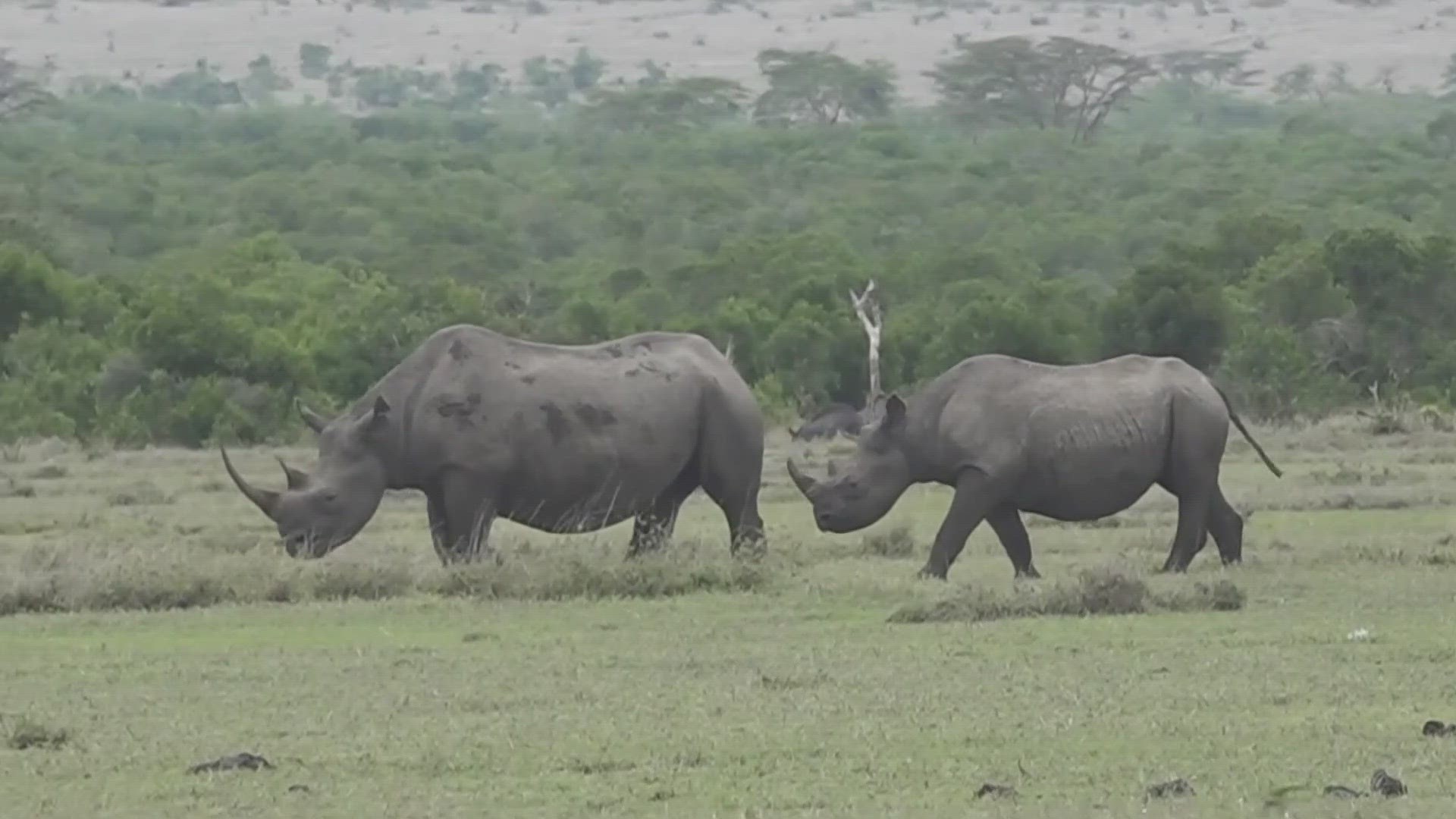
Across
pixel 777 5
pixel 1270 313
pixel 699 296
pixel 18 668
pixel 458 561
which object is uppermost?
pixel 18 668

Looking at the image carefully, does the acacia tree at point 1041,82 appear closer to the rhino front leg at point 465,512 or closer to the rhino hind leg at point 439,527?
the rhino hind leg at point 439,527

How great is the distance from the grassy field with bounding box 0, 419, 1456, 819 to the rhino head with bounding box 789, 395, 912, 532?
1.19 feet

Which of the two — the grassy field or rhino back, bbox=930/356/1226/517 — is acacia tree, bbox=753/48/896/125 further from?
rhino back, bbox=930/356/1226/517

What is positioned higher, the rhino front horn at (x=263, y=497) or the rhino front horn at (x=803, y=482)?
the rhino front horn at (x=263, y=497)

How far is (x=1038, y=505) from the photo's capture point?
16.5 metres

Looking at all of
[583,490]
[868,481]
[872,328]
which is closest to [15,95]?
[872,328]

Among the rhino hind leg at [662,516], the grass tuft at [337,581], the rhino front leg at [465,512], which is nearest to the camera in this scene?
the grass tuft at [337,581]

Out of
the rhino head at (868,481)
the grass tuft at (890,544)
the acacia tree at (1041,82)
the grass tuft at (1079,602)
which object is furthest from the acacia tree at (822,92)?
the grass tuft at (1079,602)

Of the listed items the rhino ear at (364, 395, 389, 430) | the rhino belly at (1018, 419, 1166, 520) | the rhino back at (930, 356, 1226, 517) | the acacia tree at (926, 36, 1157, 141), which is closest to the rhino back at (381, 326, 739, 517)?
the rhino ear at (364, 395, 389, 430)

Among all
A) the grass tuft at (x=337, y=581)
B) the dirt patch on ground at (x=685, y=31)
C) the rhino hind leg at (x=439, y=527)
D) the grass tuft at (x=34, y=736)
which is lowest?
the dirt patch on ground at (x=685, y=31)

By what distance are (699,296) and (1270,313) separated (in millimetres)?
13300

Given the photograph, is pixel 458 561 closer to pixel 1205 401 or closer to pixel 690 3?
pixel 1205 401

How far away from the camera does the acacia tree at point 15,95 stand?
118 metres

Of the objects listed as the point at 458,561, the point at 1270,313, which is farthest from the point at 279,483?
the point at 1270,313
